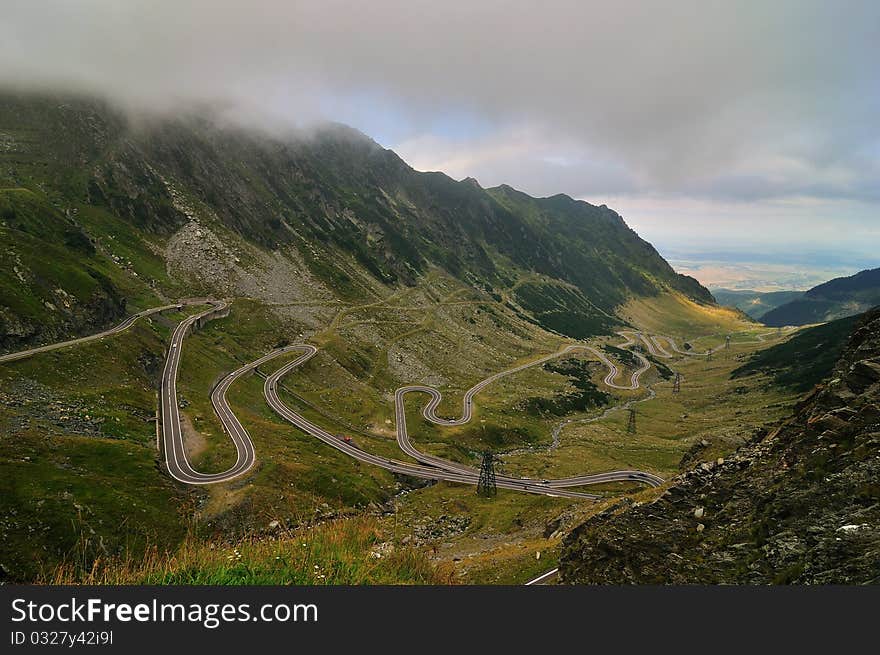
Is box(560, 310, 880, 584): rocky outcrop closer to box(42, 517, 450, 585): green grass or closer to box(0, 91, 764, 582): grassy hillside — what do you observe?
box(42, 517, 450, 585): green grass

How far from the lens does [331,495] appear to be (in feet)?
216

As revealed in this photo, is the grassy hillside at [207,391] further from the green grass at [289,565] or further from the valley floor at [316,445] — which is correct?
the valley floor at [316,445]

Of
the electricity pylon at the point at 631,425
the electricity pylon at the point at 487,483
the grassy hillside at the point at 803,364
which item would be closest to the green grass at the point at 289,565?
the electricity pylon at the point at 487,483

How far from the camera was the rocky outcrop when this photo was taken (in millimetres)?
12539

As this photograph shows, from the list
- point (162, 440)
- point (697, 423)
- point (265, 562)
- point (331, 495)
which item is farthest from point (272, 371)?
point (697, 423)

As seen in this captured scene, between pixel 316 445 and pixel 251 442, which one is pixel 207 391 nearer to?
pixel 251 442

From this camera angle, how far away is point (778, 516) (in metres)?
15.6

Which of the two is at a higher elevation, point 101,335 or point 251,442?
point 101,335

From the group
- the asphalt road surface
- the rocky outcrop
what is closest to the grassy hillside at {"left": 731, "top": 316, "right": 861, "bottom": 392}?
the rocky outcrop

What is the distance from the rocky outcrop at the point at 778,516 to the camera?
41.1 feet

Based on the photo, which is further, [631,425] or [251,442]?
[631,425]

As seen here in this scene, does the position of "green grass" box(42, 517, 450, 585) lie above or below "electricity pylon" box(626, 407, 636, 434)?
above

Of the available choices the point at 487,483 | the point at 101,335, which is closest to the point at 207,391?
the point at 101,335

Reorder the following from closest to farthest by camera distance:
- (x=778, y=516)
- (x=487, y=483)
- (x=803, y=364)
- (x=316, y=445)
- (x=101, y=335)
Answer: (x=778, y=516), (x=487, y=483), (x=316, y=445), (x=101, y=335), (x=803, y=364)
